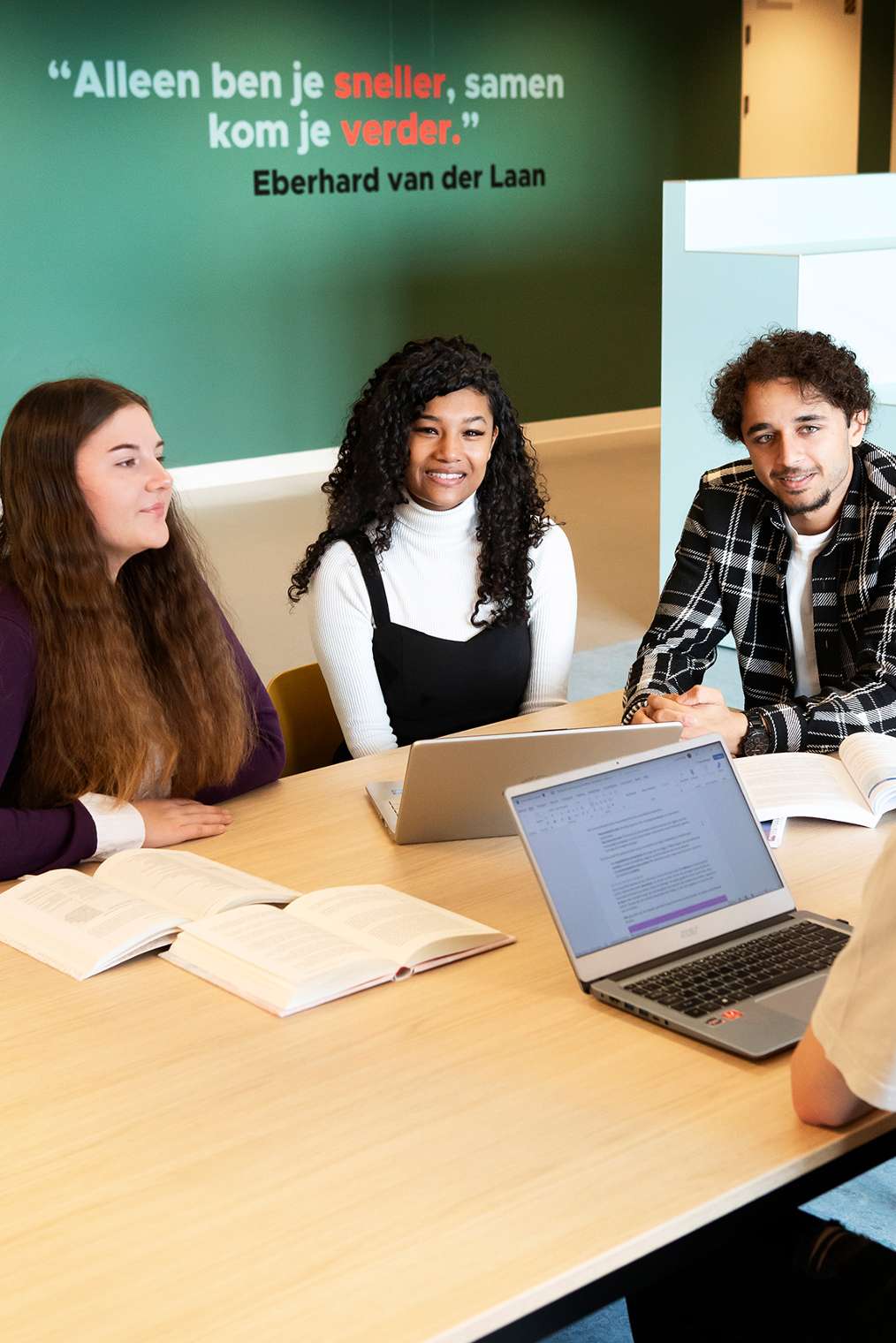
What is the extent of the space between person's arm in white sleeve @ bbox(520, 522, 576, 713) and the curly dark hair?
40cm

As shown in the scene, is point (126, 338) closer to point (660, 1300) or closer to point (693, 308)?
point (693, 308)

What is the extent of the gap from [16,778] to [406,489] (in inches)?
36.7

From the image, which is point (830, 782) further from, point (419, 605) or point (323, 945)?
point (419, 605)

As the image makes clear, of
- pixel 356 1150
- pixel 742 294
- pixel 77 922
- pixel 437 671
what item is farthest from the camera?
pixel 742 294

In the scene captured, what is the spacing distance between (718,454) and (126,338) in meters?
3.62

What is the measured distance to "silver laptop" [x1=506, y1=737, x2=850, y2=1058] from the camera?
1460mm

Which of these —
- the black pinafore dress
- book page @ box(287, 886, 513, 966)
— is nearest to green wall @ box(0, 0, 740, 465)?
the black pinafore dress

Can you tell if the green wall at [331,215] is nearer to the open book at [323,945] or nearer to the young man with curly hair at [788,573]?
the young man with curly hair at [788,573]

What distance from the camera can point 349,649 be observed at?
261 cm

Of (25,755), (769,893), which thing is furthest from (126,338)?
(769,893)

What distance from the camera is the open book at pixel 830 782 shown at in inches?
Result: 76.0

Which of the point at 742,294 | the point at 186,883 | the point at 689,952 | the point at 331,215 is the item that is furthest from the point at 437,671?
the point at 331,215

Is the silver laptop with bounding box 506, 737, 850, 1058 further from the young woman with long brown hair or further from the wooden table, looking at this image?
the young woman with long brown hair

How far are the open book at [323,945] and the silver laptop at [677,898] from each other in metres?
0.18
